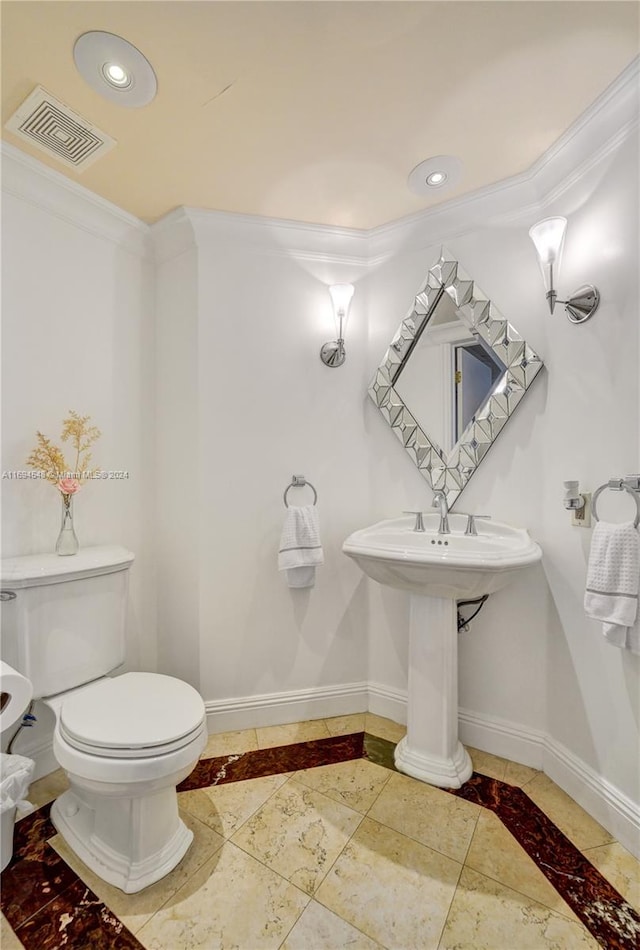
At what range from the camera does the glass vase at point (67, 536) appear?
163 cm

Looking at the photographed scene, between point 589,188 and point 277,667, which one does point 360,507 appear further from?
point 589,188

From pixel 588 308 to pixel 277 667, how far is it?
1922 mm

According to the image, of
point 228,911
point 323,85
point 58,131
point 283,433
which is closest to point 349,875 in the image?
point 228,911

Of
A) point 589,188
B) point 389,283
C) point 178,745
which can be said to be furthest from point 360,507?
point 589,188

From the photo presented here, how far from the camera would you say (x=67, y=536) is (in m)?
1.64

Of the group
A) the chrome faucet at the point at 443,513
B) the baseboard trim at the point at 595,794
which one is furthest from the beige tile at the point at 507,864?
the chrome faucet at the point at 443,513

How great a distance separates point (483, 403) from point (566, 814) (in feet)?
4.97

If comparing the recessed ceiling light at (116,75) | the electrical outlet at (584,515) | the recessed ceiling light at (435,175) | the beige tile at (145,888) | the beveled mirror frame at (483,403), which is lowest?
the beige tile at (145,888)

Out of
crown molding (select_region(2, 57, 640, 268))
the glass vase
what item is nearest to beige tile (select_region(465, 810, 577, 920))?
the glass vase

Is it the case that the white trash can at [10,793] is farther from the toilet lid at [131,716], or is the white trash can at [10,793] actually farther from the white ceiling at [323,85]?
the white ceiling at [323,85]

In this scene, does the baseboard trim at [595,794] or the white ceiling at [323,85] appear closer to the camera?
the white ceiling at [323,85]

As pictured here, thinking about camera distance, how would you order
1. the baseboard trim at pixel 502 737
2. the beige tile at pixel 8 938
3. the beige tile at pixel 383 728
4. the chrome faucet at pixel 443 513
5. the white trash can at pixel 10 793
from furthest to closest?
the beige tile at pixel 383 728 → the chrome faucet at pixel 443 513 → the baseboard trim at pixel 502 737 → the white trash can at pixel 10 793 → the beige tile at pixel 8 938

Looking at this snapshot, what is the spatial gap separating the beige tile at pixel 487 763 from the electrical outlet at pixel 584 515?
1020 mm

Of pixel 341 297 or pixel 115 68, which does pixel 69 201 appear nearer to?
pixel 115 68
